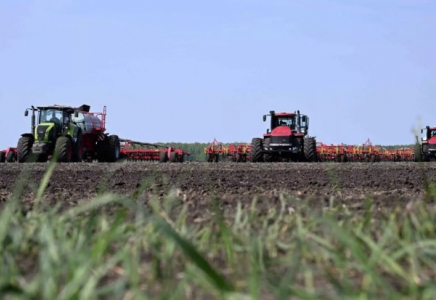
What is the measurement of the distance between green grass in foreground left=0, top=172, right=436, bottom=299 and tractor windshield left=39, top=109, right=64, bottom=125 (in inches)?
932

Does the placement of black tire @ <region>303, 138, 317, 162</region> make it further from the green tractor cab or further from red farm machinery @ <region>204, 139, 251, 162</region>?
the green tractor cab

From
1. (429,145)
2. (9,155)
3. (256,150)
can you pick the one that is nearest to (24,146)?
(9,155)

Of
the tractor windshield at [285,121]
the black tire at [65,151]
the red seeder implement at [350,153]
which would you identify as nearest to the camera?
the black tire at [65,151]

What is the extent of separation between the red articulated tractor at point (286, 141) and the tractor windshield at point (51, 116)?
8.98 meters

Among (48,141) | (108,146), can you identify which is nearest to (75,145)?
(48,141)

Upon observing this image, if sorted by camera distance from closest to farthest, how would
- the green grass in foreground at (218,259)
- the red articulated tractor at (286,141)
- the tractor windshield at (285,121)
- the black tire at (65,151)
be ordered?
the green grass in foreground at (218,259) < the black tire at (65,151) < the red articulated tractor at (286,141) < the tractor windshield at (285,121)

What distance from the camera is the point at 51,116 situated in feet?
88.5

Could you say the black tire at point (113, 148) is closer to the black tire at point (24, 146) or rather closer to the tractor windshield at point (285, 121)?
the black tire at point (24, 146)

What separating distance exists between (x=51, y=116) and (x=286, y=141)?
32.2 feet

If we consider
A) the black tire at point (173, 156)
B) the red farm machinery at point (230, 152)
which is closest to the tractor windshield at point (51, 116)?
the black tire at point (173, 156)

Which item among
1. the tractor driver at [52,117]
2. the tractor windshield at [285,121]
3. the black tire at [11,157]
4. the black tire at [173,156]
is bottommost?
the black tire at [11,157]

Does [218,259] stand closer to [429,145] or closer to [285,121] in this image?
[285,121]

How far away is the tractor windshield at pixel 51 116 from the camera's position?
2687 cm

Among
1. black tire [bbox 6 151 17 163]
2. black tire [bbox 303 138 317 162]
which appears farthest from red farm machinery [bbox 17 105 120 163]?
black tire [bbox 303 138 317 162]
